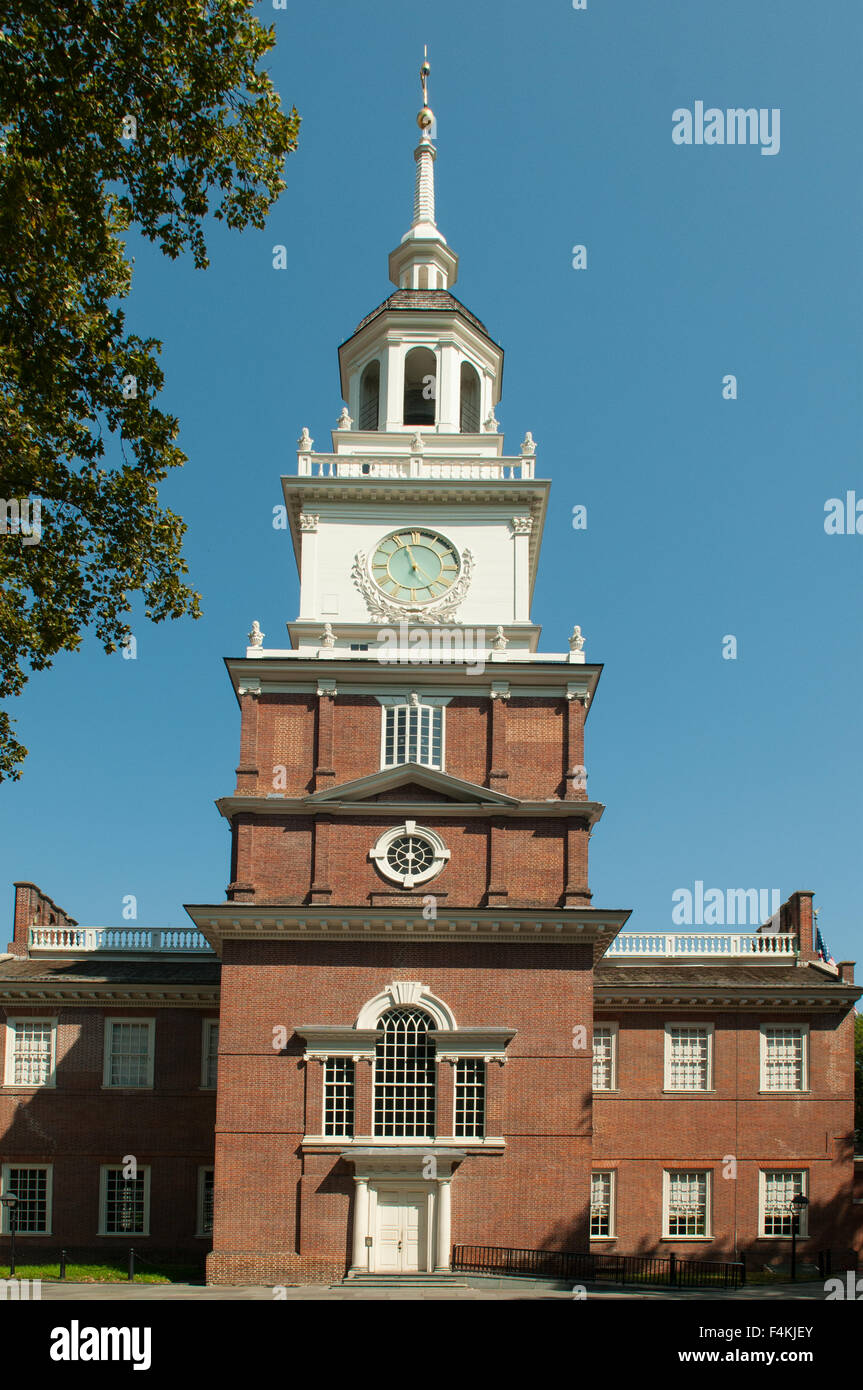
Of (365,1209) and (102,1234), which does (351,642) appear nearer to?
(365,1209)

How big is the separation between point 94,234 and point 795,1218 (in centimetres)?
3053

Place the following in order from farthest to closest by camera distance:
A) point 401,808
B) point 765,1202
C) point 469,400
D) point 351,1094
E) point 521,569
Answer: point 469,400 < point 765,1202 < point 521,569 < point 401,808 < point 351,1094

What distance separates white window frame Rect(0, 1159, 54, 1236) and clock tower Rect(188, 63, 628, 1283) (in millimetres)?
9498

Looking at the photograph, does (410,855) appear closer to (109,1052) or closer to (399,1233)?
(399,1233)

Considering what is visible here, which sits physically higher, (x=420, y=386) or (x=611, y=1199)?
(x=420, y=386)

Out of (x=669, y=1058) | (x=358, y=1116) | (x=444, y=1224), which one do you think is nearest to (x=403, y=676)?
(x=358, y=1116)

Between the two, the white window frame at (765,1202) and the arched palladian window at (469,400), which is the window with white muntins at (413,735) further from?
the white window frame at (765,1202)

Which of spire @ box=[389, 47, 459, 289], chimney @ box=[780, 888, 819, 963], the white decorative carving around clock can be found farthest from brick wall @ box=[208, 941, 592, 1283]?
spire @ box=[389, 47, 459, 289]

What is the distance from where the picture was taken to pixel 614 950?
41.3m

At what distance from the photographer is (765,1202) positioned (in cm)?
3828

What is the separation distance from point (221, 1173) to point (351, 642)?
545 inches

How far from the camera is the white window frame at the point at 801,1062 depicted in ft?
128
